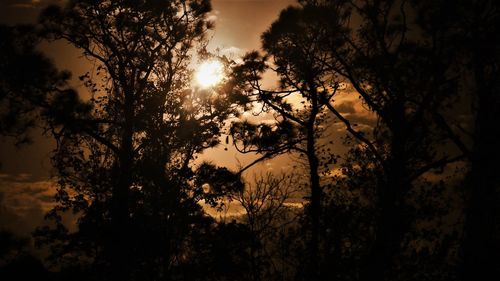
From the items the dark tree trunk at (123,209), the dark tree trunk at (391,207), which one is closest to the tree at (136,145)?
the dark tree trunk at (123,209)

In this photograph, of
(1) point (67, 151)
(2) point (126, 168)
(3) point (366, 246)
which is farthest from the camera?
(3) point (366, 246)

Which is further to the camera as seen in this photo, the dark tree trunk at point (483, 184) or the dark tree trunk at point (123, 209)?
the dark tree trunk at point (123, 209)

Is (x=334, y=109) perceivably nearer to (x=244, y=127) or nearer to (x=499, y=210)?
(x=244, y=127)

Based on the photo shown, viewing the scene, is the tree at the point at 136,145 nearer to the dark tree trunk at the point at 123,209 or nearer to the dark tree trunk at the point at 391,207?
the dark tree trunk at the point at 123,209

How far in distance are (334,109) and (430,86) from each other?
93.9 inches

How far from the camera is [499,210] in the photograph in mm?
9070

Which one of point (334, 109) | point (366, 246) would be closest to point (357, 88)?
point (334, 109)

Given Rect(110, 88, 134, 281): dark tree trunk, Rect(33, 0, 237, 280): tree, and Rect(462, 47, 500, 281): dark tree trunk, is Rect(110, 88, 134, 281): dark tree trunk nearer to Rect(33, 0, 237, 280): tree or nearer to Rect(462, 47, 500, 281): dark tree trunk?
Rect(33, 0, 237, 280): tree

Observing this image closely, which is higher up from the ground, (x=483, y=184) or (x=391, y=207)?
(x=483, y=184)

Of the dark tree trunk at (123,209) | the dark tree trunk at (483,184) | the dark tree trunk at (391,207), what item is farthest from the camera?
the dark tree trunk at (123,209)

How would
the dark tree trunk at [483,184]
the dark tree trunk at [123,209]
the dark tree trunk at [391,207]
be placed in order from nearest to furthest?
the dark tree trunk at [483,184]
the dark tree trunk at [391,207]
the dark tree trunk at [123,209]

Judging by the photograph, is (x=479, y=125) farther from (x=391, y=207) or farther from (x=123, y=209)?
(x=123, y=209)

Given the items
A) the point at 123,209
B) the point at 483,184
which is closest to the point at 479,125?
the point at 483,184

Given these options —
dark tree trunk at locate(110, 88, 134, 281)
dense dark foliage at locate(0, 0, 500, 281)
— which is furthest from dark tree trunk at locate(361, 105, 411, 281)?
dark tree trunk at locate(110, 88, 134, 281)
